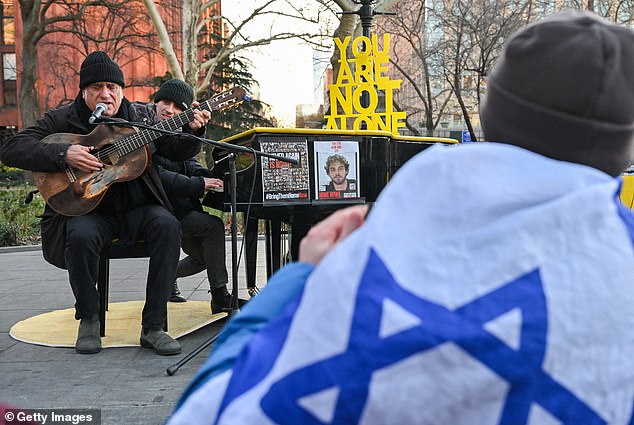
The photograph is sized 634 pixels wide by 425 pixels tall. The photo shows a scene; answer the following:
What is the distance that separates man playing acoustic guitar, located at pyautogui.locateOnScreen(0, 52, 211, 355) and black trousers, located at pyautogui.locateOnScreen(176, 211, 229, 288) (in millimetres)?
294

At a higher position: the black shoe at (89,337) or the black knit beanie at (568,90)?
the black knit beanie at (568,90)

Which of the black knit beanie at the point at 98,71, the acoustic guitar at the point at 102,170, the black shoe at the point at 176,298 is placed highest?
the black knit beanie at the point at 98,71

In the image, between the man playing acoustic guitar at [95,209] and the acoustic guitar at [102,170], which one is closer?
the man playing acoustic guitar at [95,209]

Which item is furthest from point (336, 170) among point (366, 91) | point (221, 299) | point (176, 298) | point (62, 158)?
point (366, 91)

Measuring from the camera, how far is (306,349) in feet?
2.33

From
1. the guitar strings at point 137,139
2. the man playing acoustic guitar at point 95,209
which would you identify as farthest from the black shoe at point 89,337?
the guitar strings at point 137,139

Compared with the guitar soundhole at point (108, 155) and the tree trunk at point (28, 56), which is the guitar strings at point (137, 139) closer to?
the guitar soundhole at point (108, 155)

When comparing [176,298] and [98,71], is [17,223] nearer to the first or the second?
[176,298]

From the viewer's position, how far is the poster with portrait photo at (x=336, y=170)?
13.8 feet

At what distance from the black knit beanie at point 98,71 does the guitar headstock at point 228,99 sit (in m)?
0.64

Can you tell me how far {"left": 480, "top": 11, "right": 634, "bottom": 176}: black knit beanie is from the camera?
0.90 meters

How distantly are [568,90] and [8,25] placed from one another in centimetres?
4433

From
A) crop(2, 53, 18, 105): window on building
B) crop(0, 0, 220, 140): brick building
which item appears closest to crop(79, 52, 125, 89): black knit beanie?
crop(0, 0, 220, 140): brick building

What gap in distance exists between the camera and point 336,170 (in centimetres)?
423
